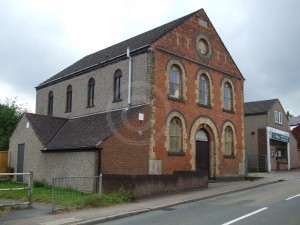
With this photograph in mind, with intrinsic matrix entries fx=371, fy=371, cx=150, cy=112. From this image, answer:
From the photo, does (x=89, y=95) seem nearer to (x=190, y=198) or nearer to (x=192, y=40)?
(x=192, y=40)

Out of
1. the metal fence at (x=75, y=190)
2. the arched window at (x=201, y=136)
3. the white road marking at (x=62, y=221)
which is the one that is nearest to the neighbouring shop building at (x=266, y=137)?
the arched window at (x=201, y=136)

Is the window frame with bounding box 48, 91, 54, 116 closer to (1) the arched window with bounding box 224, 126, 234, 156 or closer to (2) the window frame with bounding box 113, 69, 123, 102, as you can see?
(2) the window frame with bounding box 113, 69, 123, 102

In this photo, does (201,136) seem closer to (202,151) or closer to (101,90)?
(202,151)

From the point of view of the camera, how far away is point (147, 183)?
633 inches

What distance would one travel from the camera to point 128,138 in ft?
61.8

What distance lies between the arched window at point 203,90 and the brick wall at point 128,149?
5.65 metres

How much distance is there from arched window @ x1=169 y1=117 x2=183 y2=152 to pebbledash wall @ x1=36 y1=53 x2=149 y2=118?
A: 2617 millimetres

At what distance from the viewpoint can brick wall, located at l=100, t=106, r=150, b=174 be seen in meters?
18.0

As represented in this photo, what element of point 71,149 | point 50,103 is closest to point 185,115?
point 71,149

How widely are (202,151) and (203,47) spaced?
6923 mm

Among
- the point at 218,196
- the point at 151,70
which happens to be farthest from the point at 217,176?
the point at 151,70

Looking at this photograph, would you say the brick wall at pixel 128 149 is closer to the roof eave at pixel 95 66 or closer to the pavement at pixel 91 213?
the pavement at pixel 91 213

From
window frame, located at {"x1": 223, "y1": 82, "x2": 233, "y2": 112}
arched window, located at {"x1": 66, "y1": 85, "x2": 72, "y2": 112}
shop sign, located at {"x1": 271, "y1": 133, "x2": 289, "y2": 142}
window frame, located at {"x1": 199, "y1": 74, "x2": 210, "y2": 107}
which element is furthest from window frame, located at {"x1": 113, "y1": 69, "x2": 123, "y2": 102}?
shop sign, located at {"x1": 271, "y1": 133, "x2": 289, "y2": 142}

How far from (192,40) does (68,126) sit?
9832mm
